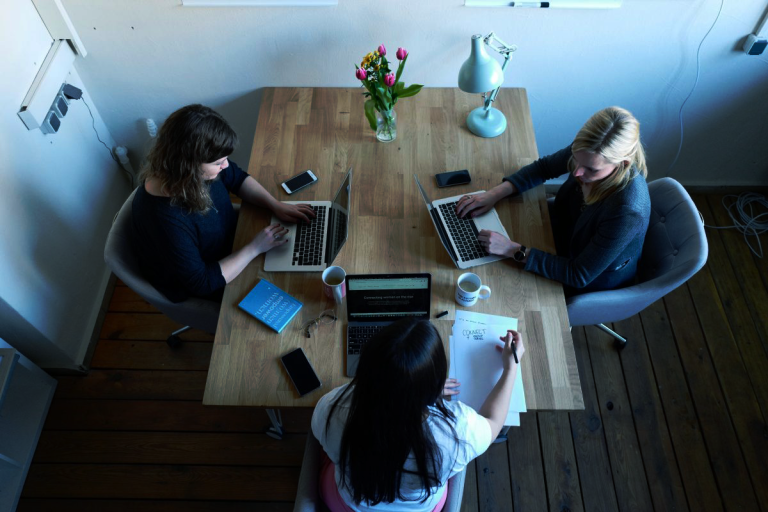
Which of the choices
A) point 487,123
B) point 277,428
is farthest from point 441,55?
point 277,428

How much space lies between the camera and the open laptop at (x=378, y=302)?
5.33 feet

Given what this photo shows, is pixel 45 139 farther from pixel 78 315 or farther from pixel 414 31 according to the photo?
pixel 414 31

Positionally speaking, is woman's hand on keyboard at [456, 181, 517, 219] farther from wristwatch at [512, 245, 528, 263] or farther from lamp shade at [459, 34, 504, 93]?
lamp shade at [459, 34, 504, 93]

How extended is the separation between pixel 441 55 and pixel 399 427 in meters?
1.70

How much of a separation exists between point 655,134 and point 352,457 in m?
2.29

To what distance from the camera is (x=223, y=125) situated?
1687 mm

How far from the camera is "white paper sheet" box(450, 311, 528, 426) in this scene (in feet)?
5.16

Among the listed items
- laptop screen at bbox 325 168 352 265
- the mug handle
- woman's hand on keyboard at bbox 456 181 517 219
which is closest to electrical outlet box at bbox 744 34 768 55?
woman's hand on keyboard at bbox 456 181 517 219

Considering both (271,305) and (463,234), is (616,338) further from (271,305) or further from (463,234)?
(271,305)

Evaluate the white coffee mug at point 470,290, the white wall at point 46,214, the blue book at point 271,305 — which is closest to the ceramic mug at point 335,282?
the blue book at point 271,305

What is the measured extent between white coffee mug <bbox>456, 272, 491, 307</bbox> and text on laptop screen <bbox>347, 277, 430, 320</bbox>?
4.4 inches

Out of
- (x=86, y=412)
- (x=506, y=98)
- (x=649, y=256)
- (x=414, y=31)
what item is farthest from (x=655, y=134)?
(x=86, y=412)

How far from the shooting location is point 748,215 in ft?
9.53

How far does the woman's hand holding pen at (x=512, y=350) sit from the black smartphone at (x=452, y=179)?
2.13 ft
